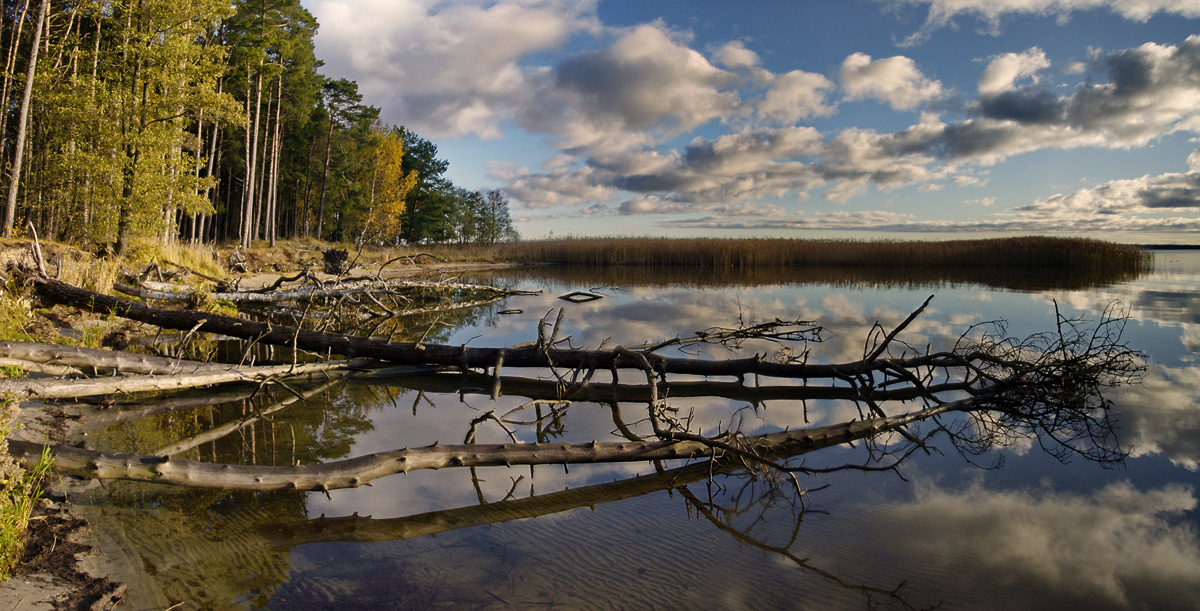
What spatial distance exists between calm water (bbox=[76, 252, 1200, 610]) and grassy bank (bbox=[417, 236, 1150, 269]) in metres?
29.6

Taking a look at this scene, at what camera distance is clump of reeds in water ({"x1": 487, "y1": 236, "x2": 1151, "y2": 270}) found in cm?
3072

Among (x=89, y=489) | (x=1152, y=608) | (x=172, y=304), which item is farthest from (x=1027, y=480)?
(x=172, y=304)

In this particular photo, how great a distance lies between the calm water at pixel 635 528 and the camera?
3.01m

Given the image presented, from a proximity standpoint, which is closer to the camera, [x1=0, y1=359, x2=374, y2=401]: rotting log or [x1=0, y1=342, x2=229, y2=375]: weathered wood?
[x1=0, y1=359, x2=374, y2=401]: rotting log

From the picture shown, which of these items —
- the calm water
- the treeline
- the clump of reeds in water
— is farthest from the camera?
the clump of reeds in water

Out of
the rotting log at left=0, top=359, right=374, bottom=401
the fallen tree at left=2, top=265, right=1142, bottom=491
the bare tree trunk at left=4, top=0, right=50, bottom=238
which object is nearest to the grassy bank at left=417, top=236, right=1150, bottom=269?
the bare tree trunk at left=4, top=0, right=50, bottom=238

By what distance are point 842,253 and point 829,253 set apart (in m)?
0.77

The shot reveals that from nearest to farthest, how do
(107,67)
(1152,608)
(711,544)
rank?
(1152,608), (711,544), (107,67)

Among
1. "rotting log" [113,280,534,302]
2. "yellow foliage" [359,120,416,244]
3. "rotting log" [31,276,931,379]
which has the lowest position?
"rotting log" [31,276,931,379]

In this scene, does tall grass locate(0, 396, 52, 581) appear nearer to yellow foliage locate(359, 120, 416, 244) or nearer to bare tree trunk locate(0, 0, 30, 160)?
bare tree trunk locate(0, 0, 30, 160)

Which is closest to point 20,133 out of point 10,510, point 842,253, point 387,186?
point 10,510

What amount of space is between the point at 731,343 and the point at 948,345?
11.1 ft

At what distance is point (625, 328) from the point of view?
11273 mm

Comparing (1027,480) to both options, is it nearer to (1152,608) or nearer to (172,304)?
(1152,608)
